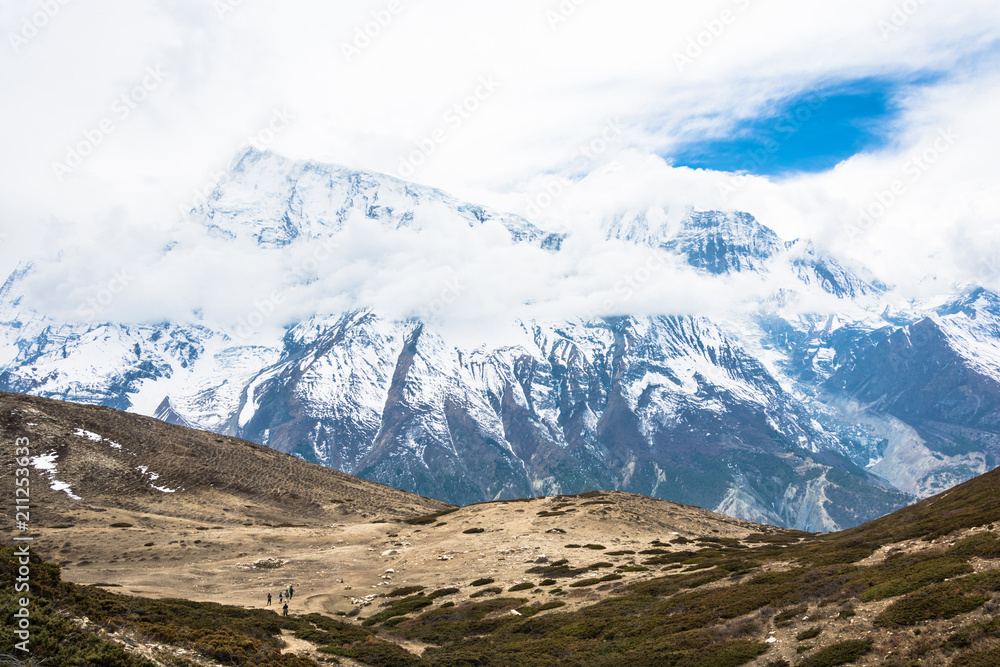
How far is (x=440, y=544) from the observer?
288ft

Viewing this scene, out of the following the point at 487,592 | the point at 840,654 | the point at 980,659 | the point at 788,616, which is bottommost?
the point at 487,592

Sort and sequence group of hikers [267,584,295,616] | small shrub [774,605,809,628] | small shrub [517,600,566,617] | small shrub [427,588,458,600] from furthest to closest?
small shrub [427,588,458,600]
group of hikers [267,584,295,616]
small shrub [517,600,566,617]
small shrub [774,605,809,628]

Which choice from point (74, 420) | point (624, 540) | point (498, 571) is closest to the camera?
point (498, 571)

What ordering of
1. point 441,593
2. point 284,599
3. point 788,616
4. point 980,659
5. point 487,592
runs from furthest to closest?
1. point 284,599
2. point 441,593
3. point 487,592
4. point 788,616
5. point 980,659

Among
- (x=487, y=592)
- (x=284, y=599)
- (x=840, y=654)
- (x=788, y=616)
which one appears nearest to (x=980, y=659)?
(x=840, y=654)

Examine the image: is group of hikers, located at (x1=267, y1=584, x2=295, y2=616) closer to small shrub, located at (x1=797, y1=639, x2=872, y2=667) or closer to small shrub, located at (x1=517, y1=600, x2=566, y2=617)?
small shrub, located at (x1=517, y1=600, x2=566, y2=617)

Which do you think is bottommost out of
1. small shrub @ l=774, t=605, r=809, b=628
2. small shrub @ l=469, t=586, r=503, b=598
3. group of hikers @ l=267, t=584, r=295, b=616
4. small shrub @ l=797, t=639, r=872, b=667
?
group of hikers @ l=267, t=584, r=295, b=616

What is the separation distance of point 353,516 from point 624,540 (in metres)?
64.5

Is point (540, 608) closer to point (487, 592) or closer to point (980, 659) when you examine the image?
point (487, 592)

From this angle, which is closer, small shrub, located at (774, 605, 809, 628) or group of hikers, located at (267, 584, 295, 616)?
small shrub, located at (774, 605, 809, 628)

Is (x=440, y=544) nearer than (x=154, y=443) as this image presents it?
Yes

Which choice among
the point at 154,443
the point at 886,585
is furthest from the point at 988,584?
the point at 154,443

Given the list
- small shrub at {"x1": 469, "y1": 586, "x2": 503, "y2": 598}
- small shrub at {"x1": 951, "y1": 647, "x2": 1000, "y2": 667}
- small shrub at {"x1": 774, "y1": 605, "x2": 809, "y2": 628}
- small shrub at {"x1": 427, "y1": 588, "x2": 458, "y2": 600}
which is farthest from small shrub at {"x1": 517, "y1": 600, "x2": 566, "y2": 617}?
small shrub at {"x1": 951, "y1": 647, "x2": 1000, "y2": 667}

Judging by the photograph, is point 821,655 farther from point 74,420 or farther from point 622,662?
point 74,420
